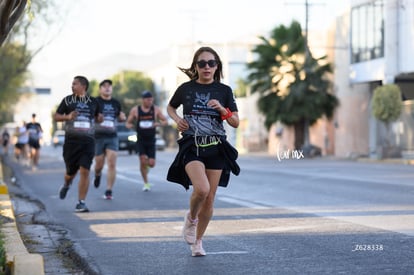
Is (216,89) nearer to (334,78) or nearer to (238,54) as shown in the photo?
(334,78)

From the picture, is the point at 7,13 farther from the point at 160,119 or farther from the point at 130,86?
the point at 130,86

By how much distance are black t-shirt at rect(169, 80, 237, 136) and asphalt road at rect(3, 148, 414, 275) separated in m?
1.16

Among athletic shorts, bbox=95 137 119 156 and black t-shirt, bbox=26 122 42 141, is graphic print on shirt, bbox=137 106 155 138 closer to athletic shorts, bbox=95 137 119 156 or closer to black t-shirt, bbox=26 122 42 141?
athletic shorts, bbox=95 137 119 156

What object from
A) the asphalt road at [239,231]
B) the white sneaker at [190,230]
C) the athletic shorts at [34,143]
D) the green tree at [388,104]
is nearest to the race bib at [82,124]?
the asphalt road at [239,231]

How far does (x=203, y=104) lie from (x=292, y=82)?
1486 inches

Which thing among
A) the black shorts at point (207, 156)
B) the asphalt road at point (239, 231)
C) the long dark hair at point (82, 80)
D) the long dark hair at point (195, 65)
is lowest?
the asphalt road at point (239, 231)

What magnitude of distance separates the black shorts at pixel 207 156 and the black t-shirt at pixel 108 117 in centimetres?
701

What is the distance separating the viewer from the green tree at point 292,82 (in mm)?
44312

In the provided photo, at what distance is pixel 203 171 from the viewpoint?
7.49 m

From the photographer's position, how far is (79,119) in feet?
39.8

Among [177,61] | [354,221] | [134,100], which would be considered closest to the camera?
[354,221]

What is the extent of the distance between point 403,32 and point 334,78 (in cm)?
960

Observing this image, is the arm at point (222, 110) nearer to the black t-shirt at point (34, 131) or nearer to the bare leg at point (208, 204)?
the bare leg at point (208, 204)

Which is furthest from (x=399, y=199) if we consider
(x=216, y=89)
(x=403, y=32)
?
(x=403, y=32)
